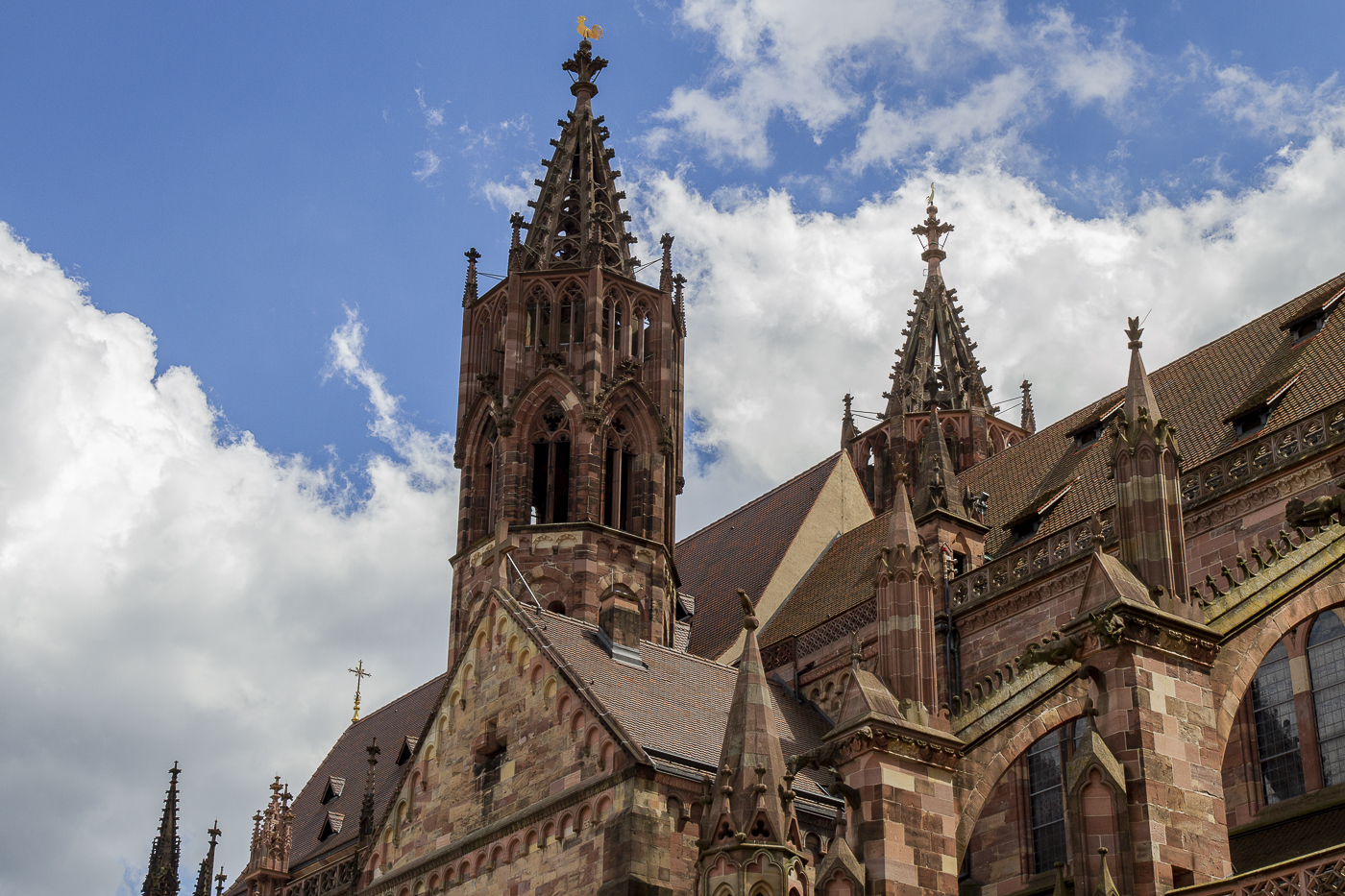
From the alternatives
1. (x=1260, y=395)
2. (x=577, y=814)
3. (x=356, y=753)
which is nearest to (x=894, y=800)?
(x=577, y=814)

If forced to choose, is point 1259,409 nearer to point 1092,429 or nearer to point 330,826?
point 1092,429

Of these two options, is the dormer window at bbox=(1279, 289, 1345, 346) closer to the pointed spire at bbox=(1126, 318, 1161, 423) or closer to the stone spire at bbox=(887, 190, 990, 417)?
the pointed spire at bbox=(1126, 318, 1161, 423)

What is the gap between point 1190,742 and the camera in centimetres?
1655

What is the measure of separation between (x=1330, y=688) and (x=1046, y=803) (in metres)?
5.40

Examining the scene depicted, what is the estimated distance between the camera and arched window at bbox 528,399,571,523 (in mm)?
35438

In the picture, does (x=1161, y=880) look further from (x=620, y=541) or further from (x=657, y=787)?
(x=620, y=541)

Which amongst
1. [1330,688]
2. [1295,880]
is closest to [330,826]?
[1330,688]

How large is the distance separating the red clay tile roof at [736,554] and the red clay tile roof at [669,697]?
19.9 ft

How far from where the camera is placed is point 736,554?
130 feet

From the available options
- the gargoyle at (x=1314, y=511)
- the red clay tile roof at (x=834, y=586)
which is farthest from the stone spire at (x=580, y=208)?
the gargoyle at (x=1314, y=511)

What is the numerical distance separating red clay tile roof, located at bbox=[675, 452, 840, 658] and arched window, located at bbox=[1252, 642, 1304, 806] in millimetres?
14197

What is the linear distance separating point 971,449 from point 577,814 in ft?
83.0

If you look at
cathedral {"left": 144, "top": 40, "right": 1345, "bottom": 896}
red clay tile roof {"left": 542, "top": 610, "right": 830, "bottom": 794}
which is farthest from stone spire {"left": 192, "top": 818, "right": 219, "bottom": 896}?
red clay tile roof {"left": 542, "top": 610, "right": 830, "bottom": 794}

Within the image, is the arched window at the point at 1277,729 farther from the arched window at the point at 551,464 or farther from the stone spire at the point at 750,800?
the arched window at the point at 551,464
